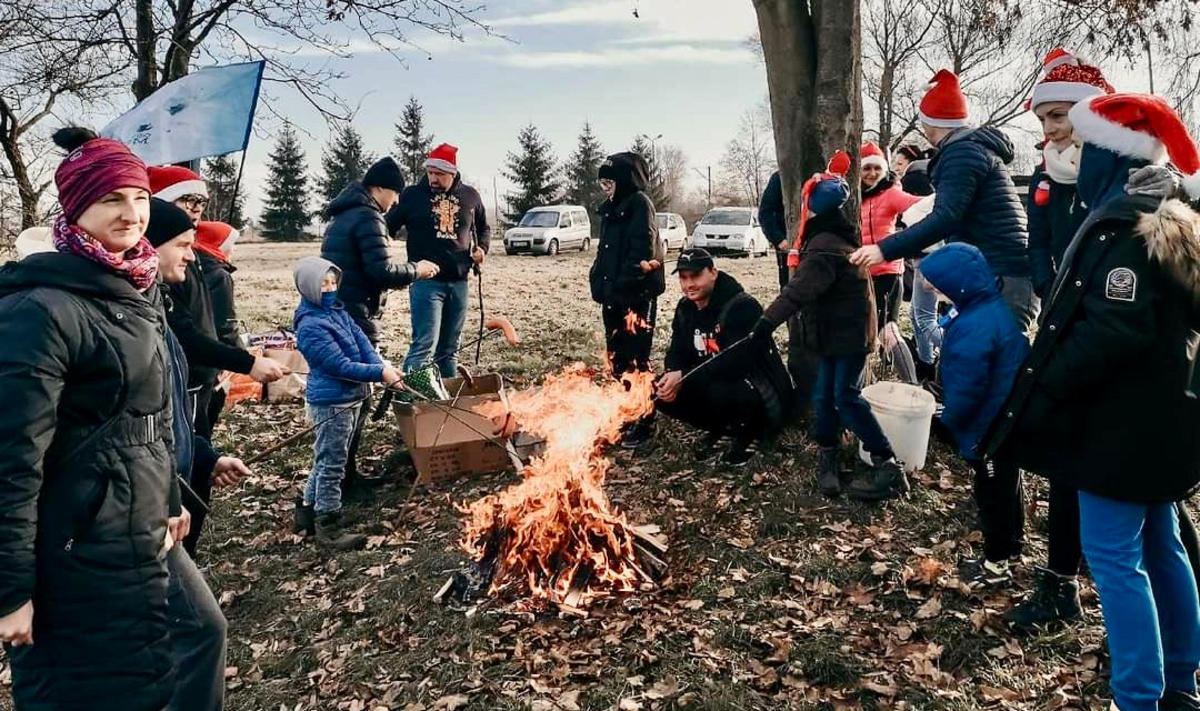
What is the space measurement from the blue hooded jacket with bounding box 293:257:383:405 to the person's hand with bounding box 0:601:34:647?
288cm

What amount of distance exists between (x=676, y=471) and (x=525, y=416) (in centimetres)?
126

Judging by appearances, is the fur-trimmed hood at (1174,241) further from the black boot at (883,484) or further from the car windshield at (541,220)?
the car windshield at (541,220)

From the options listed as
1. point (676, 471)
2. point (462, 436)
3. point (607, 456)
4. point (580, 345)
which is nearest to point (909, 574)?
point (676, 471)

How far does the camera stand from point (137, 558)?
2178 millimetres

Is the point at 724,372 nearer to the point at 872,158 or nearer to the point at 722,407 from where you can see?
the point at 722,407

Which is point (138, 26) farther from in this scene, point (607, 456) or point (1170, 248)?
point (1170, 248)

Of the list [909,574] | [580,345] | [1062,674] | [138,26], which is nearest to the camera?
[1062,674]

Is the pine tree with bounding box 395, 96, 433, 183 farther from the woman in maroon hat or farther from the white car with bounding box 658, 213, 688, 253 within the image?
the woman in maroon hat

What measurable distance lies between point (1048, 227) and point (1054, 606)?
2201 millimetres

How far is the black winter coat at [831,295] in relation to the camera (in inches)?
186

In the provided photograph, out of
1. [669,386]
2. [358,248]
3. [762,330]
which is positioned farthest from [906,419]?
[358,248]

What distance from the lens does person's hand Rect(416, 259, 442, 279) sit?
20.5 ft

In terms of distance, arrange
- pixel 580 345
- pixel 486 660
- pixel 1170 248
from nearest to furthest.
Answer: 1. pixel 1170 248
2. pixel 486 660
3. pixel 580 345

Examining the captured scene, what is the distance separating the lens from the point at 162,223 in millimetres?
3242
